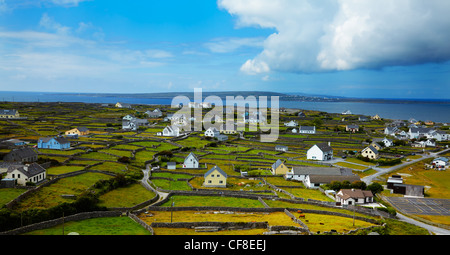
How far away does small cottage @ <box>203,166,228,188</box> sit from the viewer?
140ft

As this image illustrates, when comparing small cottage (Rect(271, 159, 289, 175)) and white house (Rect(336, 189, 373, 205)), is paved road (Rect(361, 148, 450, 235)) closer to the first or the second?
white house (Rect(336, 189, 373, 205))

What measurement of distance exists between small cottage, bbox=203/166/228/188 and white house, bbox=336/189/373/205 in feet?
50.4

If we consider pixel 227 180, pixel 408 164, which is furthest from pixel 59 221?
pixel 408 164

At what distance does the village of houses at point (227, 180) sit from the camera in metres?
29.3

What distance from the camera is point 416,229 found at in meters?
28.6

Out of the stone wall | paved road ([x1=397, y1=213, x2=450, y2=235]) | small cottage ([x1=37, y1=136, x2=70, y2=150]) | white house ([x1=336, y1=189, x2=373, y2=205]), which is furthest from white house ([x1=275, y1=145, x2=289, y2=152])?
the stone wall

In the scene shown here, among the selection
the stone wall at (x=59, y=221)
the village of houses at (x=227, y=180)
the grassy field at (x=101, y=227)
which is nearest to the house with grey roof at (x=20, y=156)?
the village of houses at (x=227, y=180)

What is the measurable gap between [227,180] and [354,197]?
1816 cm

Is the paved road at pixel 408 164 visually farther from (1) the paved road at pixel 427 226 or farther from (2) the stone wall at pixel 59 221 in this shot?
(2) the stone wall at pixel 59 221

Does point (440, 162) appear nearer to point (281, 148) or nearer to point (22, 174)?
point (281, 148)

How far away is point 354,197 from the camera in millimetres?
→ 36219

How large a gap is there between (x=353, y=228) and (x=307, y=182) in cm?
1848

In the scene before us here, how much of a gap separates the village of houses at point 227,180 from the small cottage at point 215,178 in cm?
14
